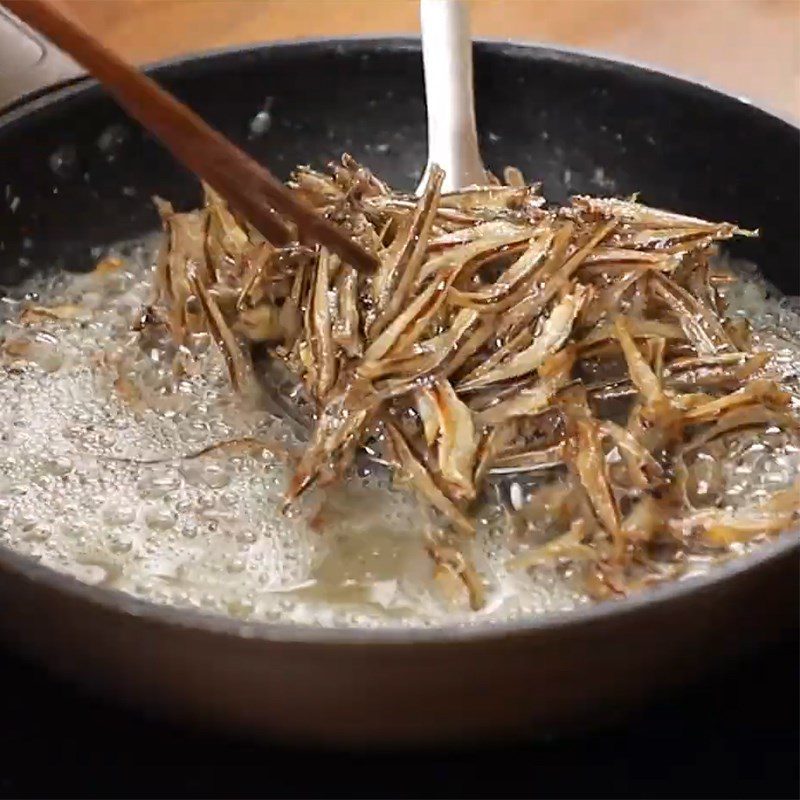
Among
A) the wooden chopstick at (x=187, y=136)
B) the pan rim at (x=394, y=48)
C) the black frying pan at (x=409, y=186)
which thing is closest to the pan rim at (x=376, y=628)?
the black frying pan at (x=409, y=186)

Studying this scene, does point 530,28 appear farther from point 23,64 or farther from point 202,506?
point 202,506

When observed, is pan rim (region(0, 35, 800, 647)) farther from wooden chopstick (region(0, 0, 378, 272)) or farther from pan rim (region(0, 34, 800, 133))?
pan rim (region(0, 34, 800, 133))

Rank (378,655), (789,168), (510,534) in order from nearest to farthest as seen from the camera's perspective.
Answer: (378,655)
(510,534)
(789,168)

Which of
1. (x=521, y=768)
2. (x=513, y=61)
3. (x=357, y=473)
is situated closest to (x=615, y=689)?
(x=521, y=768)

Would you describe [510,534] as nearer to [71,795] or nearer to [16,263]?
[71,795]

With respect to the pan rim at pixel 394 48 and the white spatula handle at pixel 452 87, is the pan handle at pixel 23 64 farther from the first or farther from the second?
the white spatula handle at pixel 452 87

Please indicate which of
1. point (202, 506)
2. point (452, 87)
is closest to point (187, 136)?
point (202, 506)
